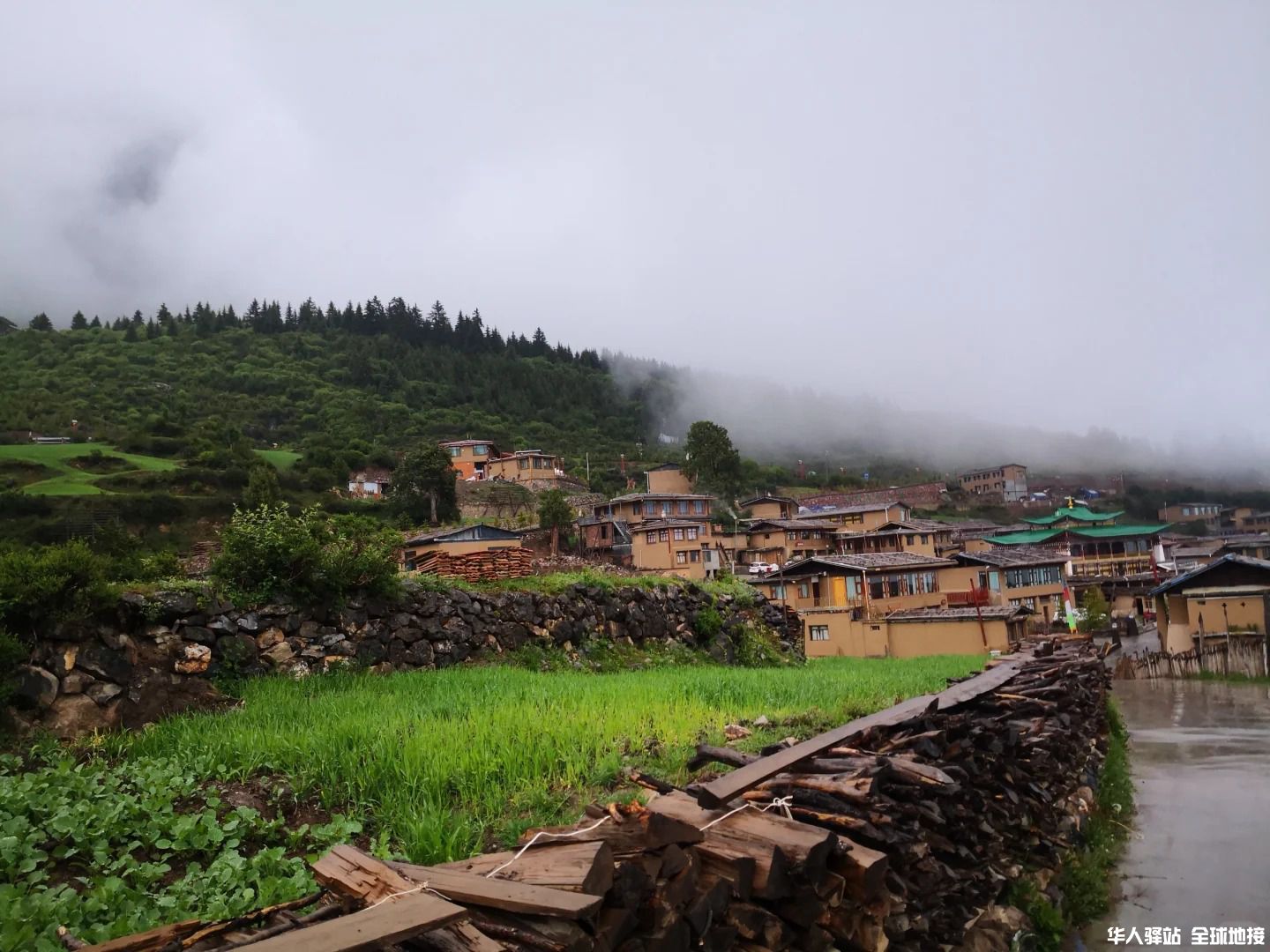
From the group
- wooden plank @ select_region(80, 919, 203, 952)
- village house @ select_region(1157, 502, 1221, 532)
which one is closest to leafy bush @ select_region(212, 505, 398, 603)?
wooden plank @ select_region(80, 919, 203, 952)

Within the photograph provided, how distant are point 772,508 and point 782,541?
11879mm

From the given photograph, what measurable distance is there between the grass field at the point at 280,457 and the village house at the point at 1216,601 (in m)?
56.6

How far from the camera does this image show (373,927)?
8.64 feet

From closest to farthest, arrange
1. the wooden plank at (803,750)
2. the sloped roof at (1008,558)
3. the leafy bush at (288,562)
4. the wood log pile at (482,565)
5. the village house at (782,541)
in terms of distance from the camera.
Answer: the wooden plank at (803,750), the leafy bush at (288,562), the wood log pile at (482,565), the sloped roof at (1008,558), the village house at (782,541)

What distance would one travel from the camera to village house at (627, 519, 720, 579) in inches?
1944

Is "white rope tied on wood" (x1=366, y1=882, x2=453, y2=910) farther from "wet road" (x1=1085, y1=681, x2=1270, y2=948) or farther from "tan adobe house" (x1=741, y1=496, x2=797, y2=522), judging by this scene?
"tan adobe house" (x1=741, y1=496, x2=797, y2=522)

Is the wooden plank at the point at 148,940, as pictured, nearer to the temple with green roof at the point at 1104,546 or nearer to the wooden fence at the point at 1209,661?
the wooden fence at the point at 1209,661

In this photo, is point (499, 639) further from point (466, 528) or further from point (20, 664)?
point (466, 528)

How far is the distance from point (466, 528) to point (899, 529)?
34.7 meters

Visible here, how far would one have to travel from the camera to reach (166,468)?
51188 millimetres

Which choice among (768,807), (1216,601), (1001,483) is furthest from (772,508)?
(768,807)

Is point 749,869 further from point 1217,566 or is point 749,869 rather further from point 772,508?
point 772,508

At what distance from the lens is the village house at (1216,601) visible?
28.3 metres

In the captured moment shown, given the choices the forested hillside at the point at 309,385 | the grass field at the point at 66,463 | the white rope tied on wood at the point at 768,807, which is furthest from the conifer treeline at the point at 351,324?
the white rope tied on wood at the point at 768,807
